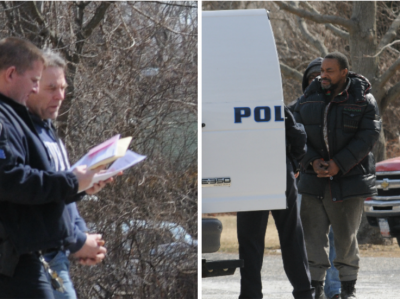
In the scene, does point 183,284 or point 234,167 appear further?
point 183,284

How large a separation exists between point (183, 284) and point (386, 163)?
8.13ft

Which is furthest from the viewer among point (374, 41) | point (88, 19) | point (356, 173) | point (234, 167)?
point (374, 41)

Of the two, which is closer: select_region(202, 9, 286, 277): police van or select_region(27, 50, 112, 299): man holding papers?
select_region(27, 50, 112, 299): man holding papers

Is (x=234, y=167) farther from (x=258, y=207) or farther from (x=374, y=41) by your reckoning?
(x=374, y=41)

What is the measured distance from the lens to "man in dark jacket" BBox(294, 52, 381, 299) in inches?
212

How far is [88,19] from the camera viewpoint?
720cm

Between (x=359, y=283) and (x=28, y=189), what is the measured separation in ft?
16.6

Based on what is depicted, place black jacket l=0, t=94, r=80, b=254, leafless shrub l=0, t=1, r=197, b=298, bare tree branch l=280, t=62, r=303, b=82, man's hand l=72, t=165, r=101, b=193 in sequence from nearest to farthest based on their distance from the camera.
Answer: black jacket l=0, t=94, r=80, b=254 → man's hand l=72, t=165, r=101, b=193 → leafless shrub l=0, t=1, r=197, b=298 → bare tree branch l=280, t=62, r=303, b=82

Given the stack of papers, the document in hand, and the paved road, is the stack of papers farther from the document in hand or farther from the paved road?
the paved road

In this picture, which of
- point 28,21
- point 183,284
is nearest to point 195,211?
point 183,284

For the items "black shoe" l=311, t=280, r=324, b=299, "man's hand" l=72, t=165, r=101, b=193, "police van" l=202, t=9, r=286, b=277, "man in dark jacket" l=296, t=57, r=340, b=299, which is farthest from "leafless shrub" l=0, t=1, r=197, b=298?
"man's hand" l=72, t=165, r=101, b=193

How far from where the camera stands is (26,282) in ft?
8.88

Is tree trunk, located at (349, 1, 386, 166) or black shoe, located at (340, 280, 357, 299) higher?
tree trunk, located at (349, 1, 386, 166)

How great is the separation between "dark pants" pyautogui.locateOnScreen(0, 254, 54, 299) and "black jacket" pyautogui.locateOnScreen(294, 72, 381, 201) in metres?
3.20
